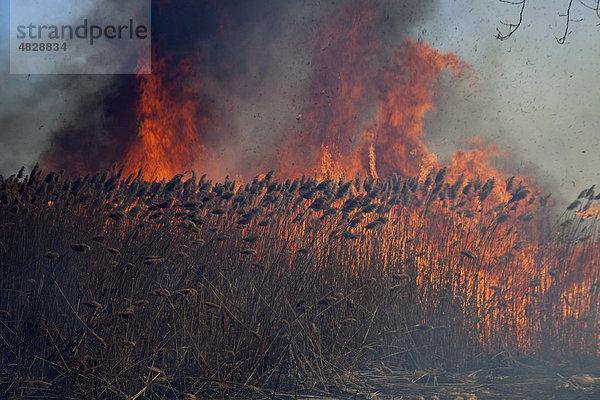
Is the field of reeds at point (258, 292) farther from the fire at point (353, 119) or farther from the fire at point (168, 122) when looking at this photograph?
the fire at point (168, 122)

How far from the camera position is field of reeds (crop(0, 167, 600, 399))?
12.5 feet

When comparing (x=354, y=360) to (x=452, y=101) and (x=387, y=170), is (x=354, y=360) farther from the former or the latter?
(x=452, y=101)

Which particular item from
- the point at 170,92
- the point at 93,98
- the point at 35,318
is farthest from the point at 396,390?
the point at 93,98

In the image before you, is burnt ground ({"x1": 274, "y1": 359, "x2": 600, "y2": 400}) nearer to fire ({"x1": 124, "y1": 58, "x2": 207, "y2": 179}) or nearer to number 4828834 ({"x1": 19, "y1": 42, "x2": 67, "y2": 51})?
fire ({"x1": 124, "y1": 58, "x2": 207, "y2": 179})

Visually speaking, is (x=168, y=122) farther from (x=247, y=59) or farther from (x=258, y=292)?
(x=258, y=292)

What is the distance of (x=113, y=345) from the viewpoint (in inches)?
148

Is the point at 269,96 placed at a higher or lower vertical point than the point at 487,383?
higher

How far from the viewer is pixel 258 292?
14.5 ft

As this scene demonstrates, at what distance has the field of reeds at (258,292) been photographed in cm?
381

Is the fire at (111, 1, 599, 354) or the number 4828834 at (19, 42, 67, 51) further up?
the number 4828834 at (19, 42, 67, 51)

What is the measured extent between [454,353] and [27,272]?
3.55m

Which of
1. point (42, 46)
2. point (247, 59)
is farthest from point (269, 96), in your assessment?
point (42, 46)

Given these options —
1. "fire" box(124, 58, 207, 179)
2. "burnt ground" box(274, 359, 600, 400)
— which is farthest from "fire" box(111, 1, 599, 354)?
"burnt ground" box(274, 359, 600, 400)

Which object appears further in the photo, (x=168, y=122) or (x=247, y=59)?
(x=247, y=59)
